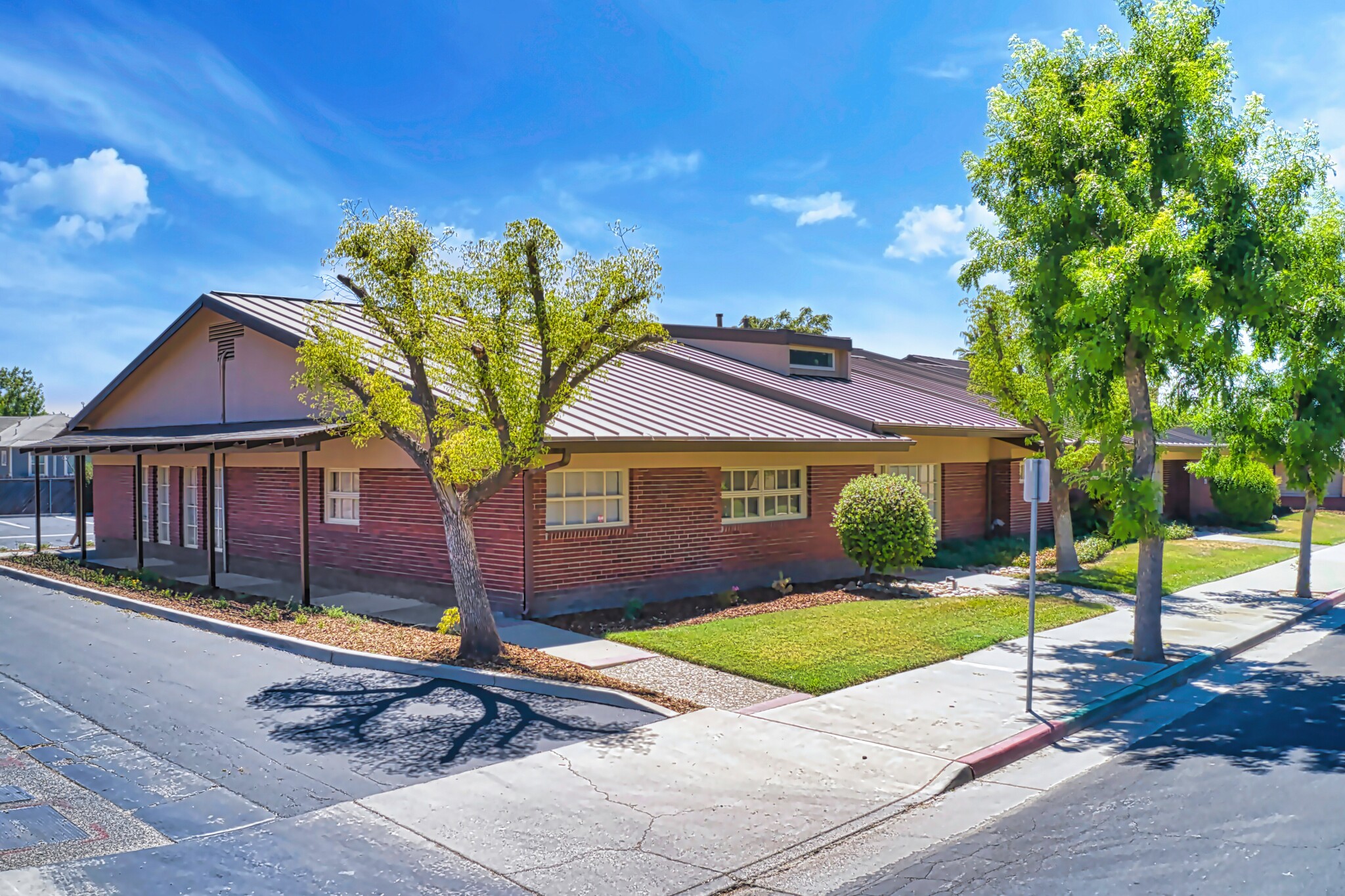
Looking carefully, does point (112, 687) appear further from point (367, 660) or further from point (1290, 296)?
point (1290, 296)

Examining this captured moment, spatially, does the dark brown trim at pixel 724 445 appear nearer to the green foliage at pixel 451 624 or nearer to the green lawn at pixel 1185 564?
the green foliage at pixel 451 624

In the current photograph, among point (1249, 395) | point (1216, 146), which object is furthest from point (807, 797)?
point (1249, 395)

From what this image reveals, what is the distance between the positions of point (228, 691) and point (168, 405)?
46.7 feet

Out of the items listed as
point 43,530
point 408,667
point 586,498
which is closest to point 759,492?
point 586,498

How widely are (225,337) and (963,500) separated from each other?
16.9 meters

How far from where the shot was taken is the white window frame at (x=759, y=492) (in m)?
16.7

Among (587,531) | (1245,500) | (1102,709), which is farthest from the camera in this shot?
(1245,500)

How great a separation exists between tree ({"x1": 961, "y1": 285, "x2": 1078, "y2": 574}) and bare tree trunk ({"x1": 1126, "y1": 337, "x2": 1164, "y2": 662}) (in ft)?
16.5

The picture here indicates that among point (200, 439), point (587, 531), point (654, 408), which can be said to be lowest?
point (587, 531)

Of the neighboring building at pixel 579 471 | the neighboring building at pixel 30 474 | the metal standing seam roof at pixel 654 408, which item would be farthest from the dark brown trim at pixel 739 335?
the neighboring building at pixel 30 474

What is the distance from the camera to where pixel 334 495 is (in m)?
17.4

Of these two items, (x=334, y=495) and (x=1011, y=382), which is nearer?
(x=334, y=495)

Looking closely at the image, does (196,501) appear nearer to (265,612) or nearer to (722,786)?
(265,612)

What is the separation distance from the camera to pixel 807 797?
7156 mm
